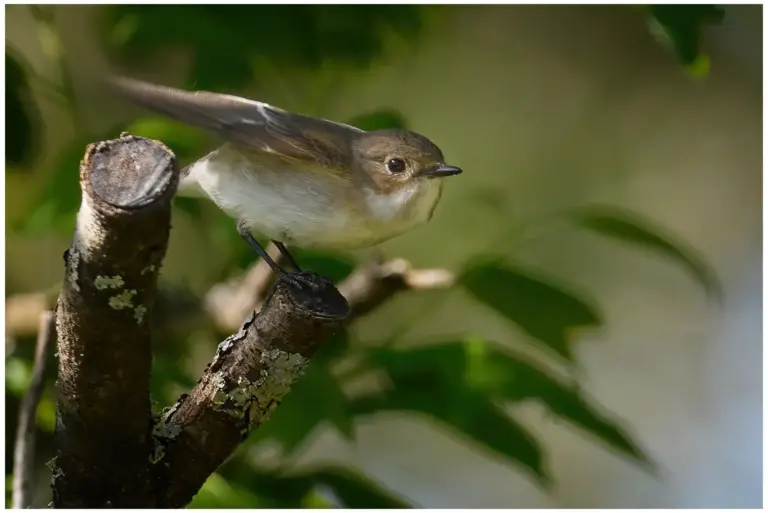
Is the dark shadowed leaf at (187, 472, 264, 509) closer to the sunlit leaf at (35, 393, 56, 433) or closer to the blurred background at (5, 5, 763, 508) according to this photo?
the blurred background at (5, 5, 763, 508)

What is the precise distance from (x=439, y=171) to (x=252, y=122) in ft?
0.55

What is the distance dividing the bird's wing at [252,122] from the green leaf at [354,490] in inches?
18.1

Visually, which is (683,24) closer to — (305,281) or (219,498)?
(305,281)

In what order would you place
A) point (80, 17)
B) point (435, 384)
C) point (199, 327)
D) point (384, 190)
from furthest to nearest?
point (80, 17), point (199, 327), point (435, 384), point (384, 190)

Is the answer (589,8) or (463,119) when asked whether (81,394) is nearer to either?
(463,119)

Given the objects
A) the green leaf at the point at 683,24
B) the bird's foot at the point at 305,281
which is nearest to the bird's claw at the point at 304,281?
the bird's foot at the point at 305,281

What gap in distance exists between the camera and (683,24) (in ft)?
3.20

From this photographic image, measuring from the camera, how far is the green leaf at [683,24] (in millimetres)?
946

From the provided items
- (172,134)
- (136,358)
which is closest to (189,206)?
(172,134)

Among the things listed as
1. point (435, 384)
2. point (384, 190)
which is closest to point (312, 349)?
point (384, 190)

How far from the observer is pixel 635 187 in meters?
2.39

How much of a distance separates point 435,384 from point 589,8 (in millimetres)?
1510

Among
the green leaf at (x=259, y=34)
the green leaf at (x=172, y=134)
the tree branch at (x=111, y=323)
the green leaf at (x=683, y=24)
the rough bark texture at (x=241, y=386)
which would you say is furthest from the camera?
the green leaf at (x=259, y=34)

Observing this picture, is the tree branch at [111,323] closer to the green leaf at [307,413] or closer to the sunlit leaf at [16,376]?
the green leaf at [307,413]
